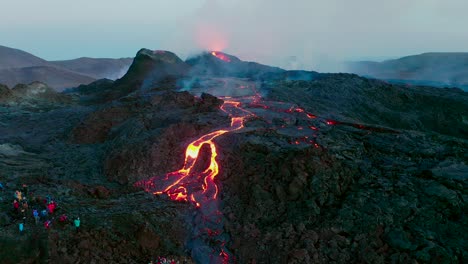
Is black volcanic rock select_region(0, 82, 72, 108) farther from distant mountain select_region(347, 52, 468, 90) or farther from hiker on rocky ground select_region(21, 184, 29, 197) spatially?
distant mountain select_region(347, 52, 468, 90)

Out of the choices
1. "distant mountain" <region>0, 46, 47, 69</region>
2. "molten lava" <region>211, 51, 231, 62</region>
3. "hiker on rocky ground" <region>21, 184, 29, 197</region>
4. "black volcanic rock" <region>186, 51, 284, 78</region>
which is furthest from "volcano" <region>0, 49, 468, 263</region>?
"distant mountain" <region>0, 46, 47, 69</region>

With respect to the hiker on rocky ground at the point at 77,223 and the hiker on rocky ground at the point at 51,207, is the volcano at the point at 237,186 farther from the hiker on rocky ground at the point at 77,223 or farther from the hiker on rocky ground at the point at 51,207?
the hiker on rocky ground at the point at 51,207

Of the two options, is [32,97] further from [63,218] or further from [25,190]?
[63,218]

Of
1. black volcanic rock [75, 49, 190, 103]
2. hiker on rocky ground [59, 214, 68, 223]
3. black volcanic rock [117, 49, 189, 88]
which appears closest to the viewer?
hiker on rocky ground [59, 214, 68, 223]

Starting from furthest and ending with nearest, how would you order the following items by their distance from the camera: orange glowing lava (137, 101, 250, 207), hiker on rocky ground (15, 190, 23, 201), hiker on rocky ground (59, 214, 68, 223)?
orange glowing lava (137, 101, 250, 207)
hiker on rocky ground (15, 190, 23, 201)
hiker on rocky ground (59, 214, 68, 223)

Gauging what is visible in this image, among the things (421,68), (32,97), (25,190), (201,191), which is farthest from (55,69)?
(201,191)

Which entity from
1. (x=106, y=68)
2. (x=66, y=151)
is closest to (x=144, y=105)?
(x=66, y=151)

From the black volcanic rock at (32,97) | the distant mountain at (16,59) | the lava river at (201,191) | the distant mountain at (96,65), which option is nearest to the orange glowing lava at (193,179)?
the lava river at (201,191)
